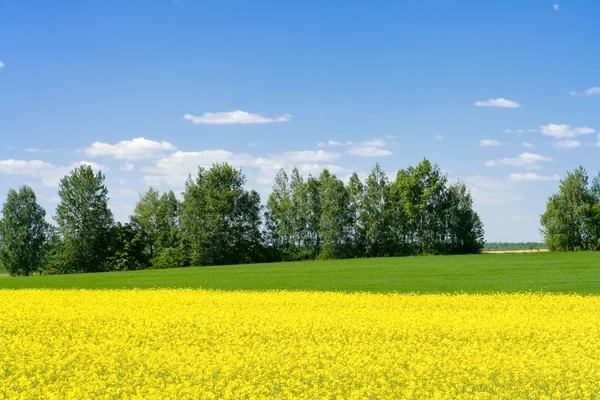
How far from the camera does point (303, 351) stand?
51.6ft

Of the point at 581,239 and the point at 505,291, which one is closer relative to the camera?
the point at 505,291

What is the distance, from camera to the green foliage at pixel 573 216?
92.5 m

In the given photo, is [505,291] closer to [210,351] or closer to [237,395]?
[210,351]

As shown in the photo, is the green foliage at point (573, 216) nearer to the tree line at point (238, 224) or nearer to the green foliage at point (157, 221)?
the tree line at point (238, 224)

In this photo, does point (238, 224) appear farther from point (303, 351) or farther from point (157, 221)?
point (303, 351)

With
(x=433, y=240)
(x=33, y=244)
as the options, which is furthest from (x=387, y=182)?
(x=33, y=244)

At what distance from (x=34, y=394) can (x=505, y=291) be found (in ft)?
80.0

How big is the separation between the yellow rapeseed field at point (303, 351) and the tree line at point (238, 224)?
193ft

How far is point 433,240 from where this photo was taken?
89.6m

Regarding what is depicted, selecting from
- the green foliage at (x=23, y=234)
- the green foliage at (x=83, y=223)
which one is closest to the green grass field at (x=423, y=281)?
the green foliage at (x=83, y=223)

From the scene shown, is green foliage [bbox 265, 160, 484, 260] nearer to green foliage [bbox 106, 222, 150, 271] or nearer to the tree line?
the tree line

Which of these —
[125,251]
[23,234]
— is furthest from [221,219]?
[23,234]

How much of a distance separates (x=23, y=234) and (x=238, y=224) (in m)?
28.4

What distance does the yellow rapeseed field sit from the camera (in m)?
12.4
